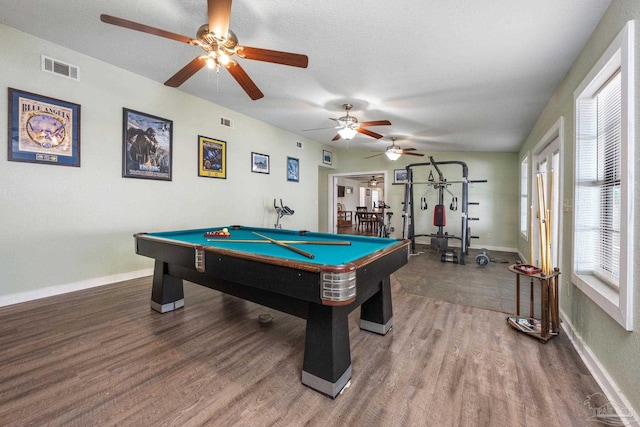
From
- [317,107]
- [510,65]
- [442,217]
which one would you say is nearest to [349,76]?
[317,107]

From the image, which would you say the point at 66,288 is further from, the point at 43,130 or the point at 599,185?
the point at 599,185

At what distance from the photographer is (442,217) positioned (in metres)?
5.70

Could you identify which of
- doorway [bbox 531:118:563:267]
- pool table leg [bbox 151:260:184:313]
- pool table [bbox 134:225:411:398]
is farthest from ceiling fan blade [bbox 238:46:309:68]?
doorway [bbox 531:118:563:267]

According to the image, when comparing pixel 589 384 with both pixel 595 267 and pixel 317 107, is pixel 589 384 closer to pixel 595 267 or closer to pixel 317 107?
pixel 595 267

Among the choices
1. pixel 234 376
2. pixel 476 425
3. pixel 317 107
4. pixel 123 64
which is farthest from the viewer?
pixel 317 107

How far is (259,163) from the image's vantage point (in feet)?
18.0

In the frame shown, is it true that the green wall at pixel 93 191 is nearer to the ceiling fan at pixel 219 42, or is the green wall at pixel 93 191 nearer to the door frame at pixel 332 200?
the ceiling fan at pixel 219 42

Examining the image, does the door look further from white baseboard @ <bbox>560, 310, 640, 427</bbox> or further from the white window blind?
white baseboard @ <bbox>560, 310, 640, 427</bbox>

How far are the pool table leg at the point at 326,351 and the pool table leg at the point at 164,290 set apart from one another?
68.0 inches

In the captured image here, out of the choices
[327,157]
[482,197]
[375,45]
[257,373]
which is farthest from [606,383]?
[327,157]

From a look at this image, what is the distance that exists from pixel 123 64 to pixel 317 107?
8.63 ft

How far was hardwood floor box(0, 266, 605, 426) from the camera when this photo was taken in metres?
1.38

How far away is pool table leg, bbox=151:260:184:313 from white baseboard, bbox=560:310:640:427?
125 inches

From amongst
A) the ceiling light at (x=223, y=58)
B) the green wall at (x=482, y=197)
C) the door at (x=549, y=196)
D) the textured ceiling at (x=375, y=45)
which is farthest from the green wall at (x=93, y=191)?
the green wall at (x=482, y=197)
